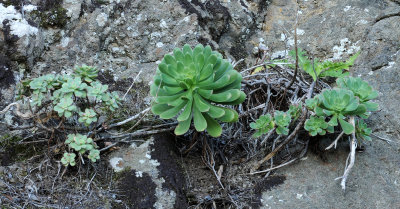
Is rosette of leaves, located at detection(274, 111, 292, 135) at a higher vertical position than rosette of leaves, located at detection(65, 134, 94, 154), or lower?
higher

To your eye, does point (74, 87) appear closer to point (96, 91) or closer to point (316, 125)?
point (96, 91)

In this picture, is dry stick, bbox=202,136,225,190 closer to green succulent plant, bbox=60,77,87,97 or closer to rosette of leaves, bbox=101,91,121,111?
rosette of leaves, bbox=101,91,121,111

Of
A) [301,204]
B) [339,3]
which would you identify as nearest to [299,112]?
[301,204]

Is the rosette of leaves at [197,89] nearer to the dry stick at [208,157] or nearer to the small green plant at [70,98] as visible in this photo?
the dry stick at [208,157]

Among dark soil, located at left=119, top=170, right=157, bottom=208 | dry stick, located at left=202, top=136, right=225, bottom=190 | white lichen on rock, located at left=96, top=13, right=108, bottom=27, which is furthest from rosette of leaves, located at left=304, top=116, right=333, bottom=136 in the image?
white lichen on rock, located at left=96, top=13, right=108, bottom=27

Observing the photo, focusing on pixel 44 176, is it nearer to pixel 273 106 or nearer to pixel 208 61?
pixel 208 61
